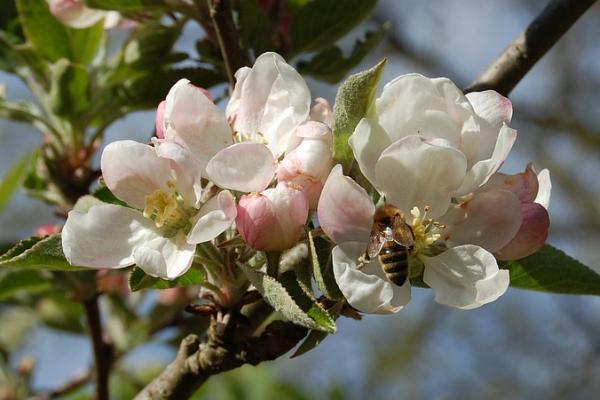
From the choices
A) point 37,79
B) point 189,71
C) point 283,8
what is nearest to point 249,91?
point 189,71

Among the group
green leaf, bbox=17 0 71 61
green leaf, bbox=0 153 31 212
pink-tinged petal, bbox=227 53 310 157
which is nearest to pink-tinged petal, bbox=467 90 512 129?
pink-tinged petal, bbox=227 53 310 157

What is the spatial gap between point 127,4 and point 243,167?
0.66m

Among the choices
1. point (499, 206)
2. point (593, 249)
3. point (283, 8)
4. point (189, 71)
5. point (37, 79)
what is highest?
point (499, 206)

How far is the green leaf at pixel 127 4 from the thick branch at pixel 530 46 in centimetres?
58

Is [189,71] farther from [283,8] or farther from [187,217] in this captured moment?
[187,217]

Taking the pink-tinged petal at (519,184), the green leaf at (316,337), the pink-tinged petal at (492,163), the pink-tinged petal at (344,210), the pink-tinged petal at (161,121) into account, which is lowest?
the green leaf at (316,337)

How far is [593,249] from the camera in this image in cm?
661

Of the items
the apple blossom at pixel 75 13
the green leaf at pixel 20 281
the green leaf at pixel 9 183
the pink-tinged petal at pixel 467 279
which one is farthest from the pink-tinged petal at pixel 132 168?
the green leaf at pixel 9 183

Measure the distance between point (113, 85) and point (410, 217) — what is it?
3.04ft

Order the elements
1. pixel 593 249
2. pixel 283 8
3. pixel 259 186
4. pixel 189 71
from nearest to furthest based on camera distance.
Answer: pixel 259 186 → pixel 189 71 → pixel 283 8 → pixel 593 249

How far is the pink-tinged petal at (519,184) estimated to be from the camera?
3.70 ft

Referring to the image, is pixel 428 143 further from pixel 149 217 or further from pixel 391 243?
pixel 149 217

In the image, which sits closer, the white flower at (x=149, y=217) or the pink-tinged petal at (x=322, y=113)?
the white flower at (x=149, y=217)

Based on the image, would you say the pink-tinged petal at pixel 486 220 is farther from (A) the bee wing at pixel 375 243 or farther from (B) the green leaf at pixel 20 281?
(B) the green leaf at pixel 20 281
